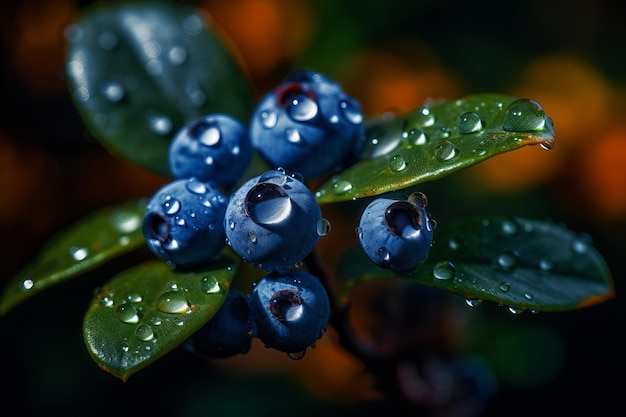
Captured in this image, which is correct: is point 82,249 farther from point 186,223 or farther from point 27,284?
point 186,223

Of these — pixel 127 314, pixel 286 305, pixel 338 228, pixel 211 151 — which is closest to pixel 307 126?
pixel 211 151

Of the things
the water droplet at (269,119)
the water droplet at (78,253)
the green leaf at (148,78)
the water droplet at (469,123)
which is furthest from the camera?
the green leaf at (148,78)

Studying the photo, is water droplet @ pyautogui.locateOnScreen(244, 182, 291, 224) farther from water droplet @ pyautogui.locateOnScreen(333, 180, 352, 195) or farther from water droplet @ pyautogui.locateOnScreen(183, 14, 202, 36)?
water droplet @ pyautogui.locateOnScreen(183, 14, 202, 36)

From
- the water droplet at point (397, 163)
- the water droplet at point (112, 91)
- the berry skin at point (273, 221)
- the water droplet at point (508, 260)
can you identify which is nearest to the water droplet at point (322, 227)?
the berry skin at point (273, 221)

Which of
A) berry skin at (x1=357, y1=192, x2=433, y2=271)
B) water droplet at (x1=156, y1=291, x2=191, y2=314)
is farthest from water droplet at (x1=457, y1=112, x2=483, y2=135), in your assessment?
water droplet at (x1=156, y1=291, x2=191, y2=314)

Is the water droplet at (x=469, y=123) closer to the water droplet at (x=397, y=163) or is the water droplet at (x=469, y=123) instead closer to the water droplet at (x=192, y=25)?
the water droplet at (x=397, y=163)
